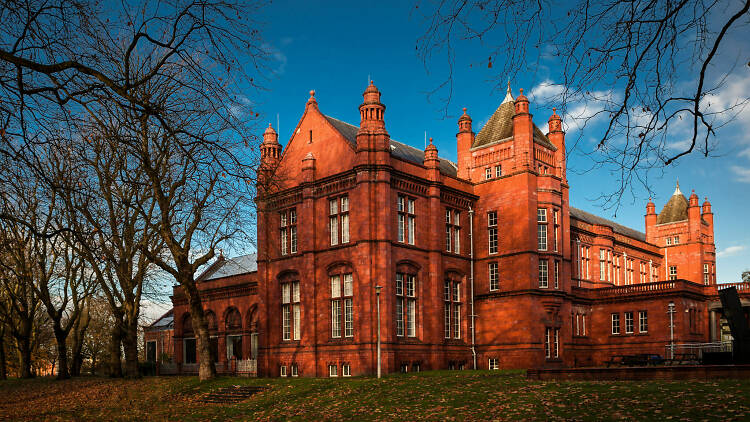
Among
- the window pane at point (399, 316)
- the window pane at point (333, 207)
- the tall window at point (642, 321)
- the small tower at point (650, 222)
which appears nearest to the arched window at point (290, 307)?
the window pane at point (333, 207)

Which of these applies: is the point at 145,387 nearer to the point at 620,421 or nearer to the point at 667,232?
the point at 620,421

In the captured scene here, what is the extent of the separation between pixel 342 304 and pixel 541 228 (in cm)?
1365

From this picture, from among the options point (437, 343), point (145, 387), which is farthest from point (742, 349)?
point (145, 387)

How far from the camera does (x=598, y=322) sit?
47.2 meters

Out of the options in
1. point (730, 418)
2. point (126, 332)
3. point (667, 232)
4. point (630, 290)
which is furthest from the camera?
point (667, 232)

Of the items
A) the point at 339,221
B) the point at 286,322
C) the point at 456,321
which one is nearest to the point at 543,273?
the point at 456,321

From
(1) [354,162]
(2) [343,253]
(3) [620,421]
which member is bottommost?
(3) [620,421]

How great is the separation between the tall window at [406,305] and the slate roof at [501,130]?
40.1ft

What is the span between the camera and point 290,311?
128 ft

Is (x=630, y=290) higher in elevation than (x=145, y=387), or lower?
higher

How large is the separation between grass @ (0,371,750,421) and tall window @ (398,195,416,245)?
8.62 meters

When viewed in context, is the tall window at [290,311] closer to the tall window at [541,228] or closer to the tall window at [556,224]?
the tall window at [541,228]

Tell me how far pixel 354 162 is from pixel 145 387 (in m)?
16.8

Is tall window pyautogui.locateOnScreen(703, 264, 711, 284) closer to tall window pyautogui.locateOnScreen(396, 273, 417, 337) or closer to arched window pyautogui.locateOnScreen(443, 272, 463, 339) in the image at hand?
arched window pyautogui.locateOnScreen(443, 272, 463, 339)
